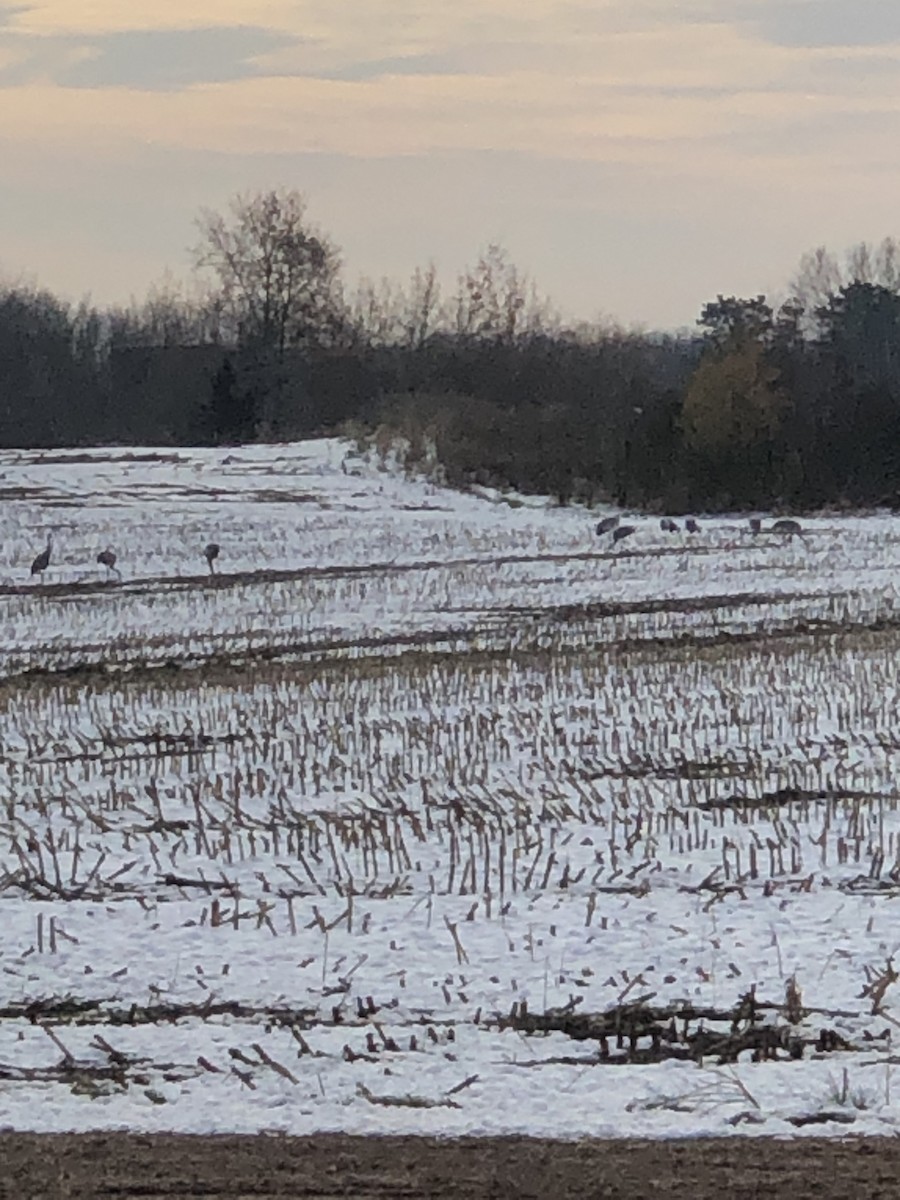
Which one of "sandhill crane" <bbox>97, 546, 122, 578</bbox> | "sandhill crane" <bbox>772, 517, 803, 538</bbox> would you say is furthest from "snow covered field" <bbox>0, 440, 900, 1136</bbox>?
"sandhill crane" <bbox>772, 517, 803, 538</bbox>

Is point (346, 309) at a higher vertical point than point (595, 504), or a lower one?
higher

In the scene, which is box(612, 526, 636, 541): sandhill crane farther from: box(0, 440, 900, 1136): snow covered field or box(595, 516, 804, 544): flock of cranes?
box(0, 440, 900, 1136): snow covered field

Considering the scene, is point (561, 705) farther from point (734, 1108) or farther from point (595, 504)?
point (595, 504)

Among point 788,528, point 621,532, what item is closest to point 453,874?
point 621,532

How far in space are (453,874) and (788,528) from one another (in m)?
25.6

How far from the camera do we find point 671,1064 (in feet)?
17.4

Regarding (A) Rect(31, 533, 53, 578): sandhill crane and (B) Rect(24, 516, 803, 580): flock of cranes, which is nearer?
(A) Rect(31, 533, 53, 578): sandhill crane

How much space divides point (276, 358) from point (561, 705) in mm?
62067

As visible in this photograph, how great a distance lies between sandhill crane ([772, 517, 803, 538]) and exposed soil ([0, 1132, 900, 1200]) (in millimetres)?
27837

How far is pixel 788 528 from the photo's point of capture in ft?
107

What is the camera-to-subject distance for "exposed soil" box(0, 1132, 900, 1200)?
14.3 ft

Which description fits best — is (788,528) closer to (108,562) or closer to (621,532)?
(621,532)

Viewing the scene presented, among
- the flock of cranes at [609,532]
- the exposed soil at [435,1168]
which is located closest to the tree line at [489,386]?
the flock of cranes at [609,532]

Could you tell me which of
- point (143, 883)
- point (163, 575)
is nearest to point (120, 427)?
point (163, 575)
